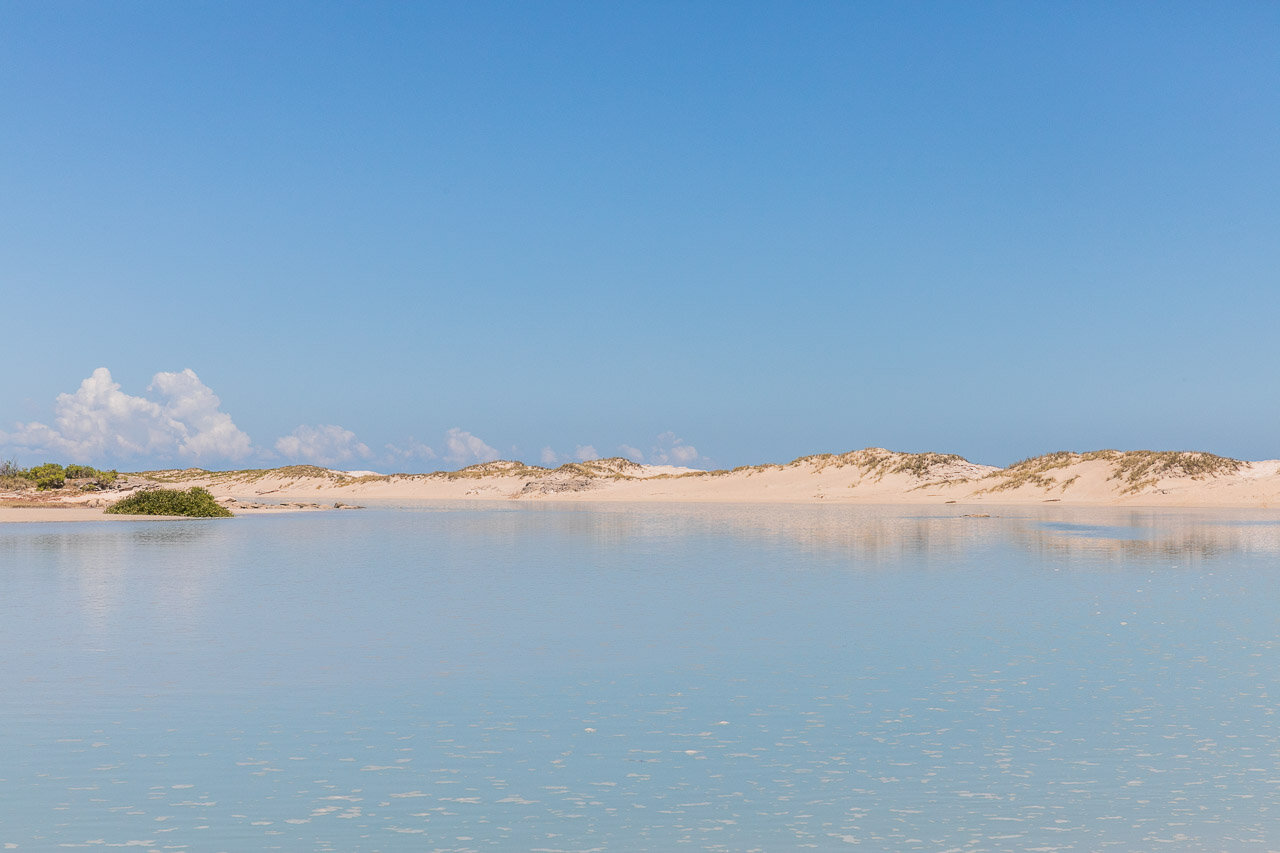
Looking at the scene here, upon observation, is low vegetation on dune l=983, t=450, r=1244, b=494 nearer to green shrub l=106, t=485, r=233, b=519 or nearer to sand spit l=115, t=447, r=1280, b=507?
sand spit l=115, t=447, r=1280, b=507

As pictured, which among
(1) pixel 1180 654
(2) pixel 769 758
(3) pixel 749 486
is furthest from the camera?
(3) pixel 749 486

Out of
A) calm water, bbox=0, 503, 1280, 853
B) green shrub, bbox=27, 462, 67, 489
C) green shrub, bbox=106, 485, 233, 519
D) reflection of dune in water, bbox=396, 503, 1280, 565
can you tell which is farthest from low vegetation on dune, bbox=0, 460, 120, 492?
calm water, bbox=0, 503, 1280, 853

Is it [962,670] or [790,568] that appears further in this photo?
[790,568]

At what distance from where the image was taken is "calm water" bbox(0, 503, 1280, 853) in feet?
29.3

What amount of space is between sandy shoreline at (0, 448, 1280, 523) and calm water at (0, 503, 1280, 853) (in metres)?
41.2

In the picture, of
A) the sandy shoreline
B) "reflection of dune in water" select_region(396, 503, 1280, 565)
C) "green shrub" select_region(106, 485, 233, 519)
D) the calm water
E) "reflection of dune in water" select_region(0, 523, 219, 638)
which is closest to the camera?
the calm water

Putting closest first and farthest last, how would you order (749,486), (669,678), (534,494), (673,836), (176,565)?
1. (673,836)
2. (669,678)
3. (176,565)
4. (749,486)
5. (534,494)

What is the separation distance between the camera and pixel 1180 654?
1609 centimetres

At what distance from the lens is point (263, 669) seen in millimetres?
15023

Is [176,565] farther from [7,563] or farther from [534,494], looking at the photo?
[534,494]

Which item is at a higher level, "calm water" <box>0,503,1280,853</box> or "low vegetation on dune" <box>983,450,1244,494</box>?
"low vegetation on dune" <box>983,450,1244,494</box>

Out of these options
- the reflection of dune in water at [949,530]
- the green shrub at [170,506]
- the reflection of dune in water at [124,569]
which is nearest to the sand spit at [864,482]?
the reflection of dune in water at [949,530]

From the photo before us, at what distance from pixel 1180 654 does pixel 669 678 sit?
25.7 feet

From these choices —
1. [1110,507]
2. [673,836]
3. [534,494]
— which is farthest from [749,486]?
[673,836]
